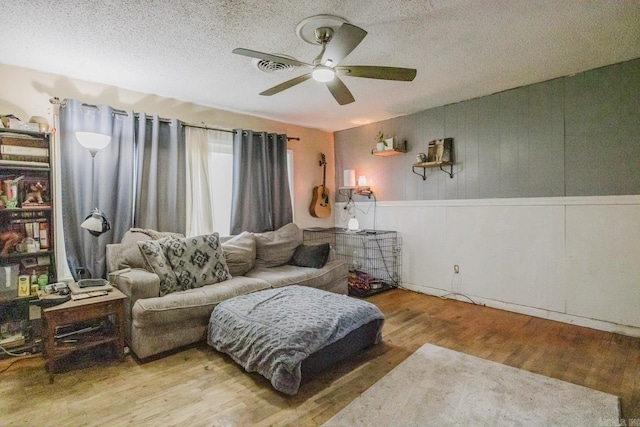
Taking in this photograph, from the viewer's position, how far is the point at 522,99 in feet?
11.3

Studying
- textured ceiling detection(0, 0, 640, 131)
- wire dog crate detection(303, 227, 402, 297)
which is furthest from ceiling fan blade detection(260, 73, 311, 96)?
wire dog crate detection(303, 227, 402, 297)

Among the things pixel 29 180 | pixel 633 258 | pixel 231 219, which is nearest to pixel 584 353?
pixel 633 258

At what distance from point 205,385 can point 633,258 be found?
3.67 m

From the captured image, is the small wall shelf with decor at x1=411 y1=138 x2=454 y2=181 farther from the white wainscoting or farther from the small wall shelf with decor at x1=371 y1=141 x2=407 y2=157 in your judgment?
the white wainscoting

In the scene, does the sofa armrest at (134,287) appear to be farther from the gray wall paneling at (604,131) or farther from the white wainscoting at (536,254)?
the gray wall paneling at (604,131)

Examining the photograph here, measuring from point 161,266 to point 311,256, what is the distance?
5.42 ft

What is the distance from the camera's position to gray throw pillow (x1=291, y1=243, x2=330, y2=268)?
381 centimetres

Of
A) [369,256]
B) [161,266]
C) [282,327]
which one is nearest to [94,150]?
[161,266]

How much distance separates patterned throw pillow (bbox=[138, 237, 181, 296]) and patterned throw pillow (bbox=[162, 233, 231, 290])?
59 mm

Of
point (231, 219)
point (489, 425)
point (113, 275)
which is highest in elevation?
point (231, 219)

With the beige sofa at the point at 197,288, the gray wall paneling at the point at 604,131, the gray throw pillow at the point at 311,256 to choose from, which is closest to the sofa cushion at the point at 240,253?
the beige sofa at the point at 197,288

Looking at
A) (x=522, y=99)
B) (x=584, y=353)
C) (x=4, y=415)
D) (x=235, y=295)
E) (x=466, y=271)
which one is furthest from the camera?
(x=466, y=271)

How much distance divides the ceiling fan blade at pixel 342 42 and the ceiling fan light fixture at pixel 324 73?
64 mm

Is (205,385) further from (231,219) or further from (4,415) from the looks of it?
(231,219)
